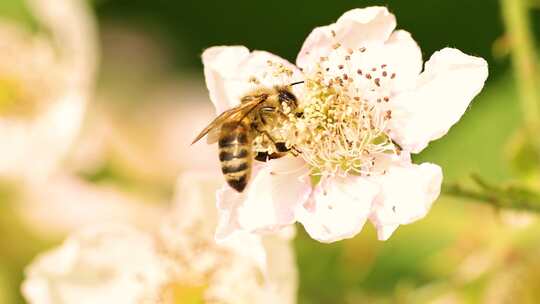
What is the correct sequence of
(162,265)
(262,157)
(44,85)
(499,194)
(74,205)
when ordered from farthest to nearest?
(44,85)
(74,205)
(162,265)
(262,157)
(499,194)

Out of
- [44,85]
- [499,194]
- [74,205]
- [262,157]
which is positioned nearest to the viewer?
[499,194]

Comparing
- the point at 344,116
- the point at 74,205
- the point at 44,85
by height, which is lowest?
the point at 74,205

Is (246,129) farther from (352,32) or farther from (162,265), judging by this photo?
(162,265)

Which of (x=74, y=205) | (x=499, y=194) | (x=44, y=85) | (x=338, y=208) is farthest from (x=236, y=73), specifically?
(x=44, y=85)

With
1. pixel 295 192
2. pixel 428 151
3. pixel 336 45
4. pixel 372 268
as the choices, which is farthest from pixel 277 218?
pixel 428 151

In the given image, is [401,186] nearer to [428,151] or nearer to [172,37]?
[428,151]

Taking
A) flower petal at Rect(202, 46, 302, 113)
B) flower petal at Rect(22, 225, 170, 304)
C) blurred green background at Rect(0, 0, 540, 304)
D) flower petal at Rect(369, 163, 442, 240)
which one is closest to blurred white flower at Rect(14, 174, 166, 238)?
blurred green background at Rect(0, 0, 540, 304)

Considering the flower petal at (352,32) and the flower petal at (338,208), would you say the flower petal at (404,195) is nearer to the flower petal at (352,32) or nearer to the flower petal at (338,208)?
the flower petal at (338,208)

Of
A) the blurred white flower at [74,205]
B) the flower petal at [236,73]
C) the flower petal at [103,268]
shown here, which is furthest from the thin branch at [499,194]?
the blurred white flower at [74,205]
